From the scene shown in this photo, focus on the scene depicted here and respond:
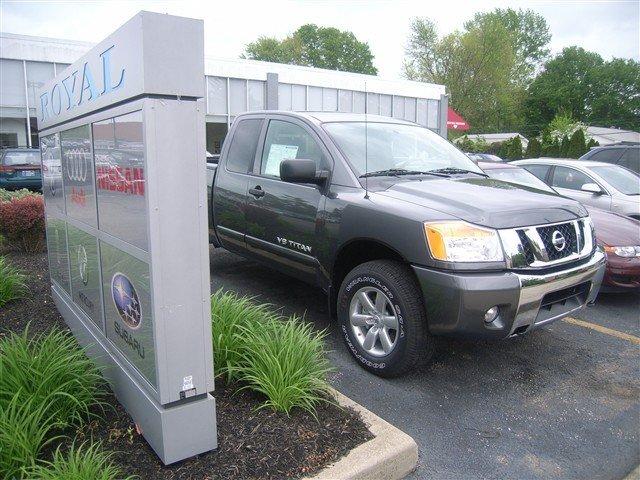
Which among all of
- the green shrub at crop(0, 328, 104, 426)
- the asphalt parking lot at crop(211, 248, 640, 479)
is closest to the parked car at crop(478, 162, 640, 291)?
the asphalt parking lot at crop(211, 248, 640, 479)

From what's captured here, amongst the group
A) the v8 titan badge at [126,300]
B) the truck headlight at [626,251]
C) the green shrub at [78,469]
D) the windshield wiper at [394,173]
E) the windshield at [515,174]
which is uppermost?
the windshield wiper at [394,173]

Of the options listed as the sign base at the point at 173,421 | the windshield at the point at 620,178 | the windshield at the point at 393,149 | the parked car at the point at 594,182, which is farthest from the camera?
the windshield at the point at 620,178

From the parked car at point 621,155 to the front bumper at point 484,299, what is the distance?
791 centimetres

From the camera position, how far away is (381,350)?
11.9 feet

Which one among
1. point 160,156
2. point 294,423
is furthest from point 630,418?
point 160,156

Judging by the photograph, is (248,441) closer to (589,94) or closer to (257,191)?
(257,191)

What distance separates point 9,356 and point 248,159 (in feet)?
9.54

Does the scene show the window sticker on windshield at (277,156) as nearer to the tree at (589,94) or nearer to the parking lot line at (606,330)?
the parking lot line at (606,330)

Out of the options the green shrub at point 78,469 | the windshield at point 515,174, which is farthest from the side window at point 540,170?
the green shrub at point 78,469

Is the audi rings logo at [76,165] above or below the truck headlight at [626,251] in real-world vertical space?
above

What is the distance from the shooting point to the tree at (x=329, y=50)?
2790 inches

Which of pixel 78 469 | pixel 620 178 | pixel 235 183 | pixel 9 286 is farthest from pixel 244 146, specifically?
pixel 620 178

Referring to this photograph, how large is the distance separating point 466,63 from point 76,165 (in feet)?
193

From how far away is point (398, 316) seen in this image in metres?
3.40
